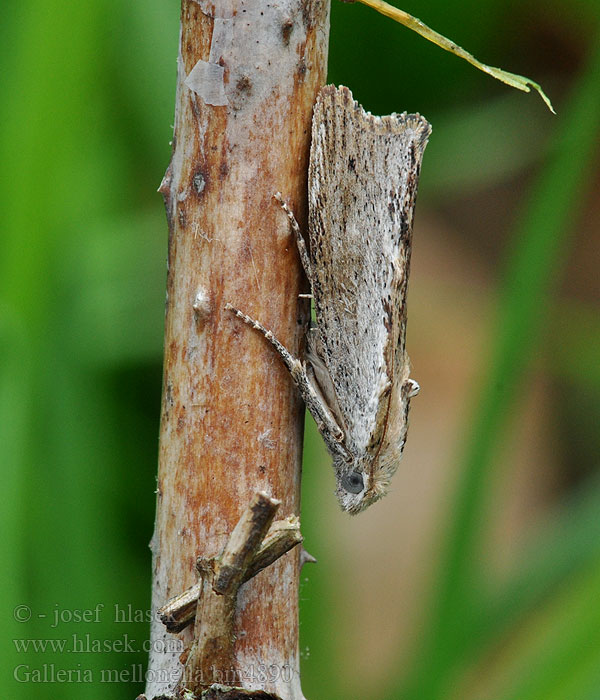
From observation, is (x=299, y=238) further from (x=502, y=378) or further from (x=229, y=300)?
(x=502, y=378)

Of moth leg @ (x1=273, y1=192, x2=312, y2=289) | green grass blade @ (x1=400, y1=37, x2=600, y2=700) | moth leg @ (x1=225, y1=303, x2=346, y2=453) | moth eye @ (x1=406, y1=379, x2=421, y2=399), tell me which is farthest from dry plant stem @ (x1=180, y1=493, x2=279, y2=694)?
green grass blade @ (x1=400, y1=37, x2=600, y2=700)

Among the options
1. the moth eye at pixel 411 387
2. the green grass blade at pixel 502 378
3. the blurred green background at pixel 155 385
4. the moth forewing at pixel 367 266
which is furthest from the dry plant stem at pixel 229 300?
the green grass blade at pixel 502 378

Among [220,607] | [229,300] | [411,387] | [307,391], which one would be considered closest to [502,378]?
[411,387]

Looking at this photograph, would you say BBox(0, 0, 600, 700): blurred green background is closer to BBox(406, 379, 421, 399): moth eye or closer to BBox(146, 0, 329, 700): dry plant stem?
BBox(406, 379, 421, 399): moth eye

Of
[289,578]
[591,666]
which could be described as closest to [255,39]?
[289,578]

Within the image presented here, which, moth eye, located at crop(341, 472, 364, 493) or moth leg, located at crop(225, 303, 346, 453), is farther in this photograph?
moth eye, located at crop(341, 472, 364, 493)

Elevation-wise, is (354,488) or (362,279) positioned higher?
(362,279)
